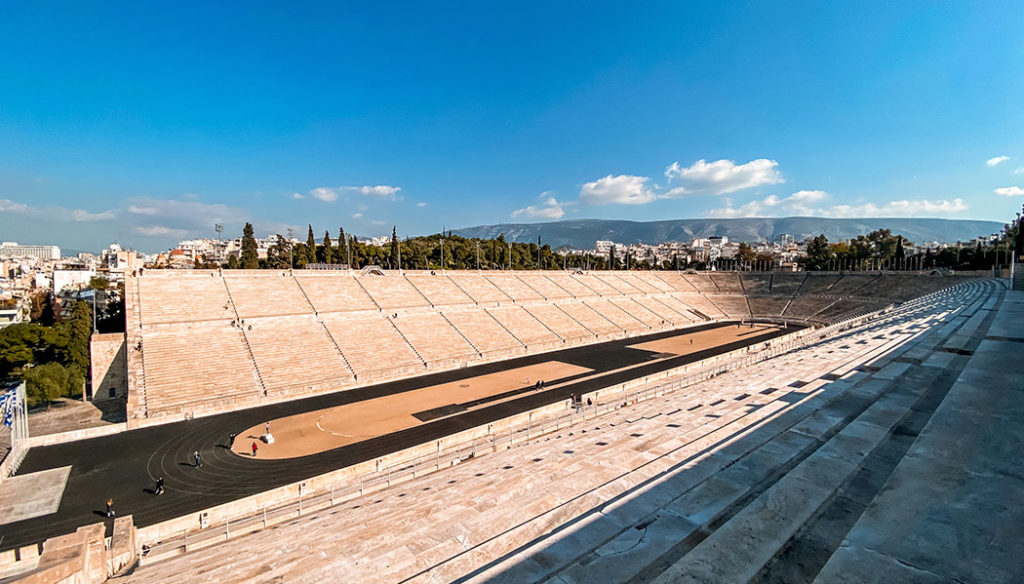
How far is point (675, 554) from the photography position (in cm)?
369

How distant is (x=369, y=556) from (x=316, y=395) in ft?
71.1

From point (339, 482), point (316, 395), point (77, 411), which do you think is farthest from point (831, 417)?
point (77, 411)

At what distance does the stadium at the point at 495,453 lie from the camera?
3.20m

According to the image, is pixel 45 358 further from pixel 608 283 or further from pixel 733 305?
pixel 733 305

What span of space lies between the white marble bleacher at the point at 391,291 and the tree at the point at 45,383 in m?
19.5

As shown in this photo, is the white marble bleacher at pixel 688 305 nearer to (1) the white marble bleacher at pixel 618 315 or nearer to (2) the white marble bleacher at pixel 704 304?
(2) the white marble bleacher at pixel 704 304

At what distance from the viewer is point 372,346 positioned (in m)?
31.8

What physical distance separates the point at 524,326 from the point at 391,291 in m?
13.3

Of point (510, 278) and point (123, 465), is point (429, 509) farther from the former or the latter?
point (510, 278)

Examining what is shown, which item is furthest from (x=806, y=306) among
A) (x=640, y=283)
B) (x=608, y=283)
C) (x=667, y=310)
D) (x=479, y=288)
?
(x=479, y=288)

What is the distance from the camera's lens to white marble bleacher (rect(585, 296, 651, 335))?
47656mm

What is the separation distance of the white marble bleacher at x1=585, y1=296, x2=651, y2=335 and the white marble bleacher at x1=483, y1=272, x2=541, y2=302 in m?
7.42

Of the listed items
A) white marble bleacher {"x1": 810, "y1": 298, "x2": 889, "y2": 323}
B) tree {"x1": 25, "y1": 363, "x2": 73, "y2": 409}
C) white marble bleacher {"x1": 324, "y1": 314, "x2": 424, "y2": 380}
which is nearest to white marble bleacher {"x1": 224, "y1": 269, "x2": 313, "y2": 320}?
white marble bleacher {"x1": 324, "y1": 314, "x2": 424, "y2": 380}

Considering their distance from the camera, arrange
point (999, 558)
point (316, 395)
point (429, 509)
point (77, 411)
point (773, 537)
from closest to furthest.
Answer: point (999, 558)
point (773, 537)
point (429, 509)
point (77, 411)
point (316, 395)
